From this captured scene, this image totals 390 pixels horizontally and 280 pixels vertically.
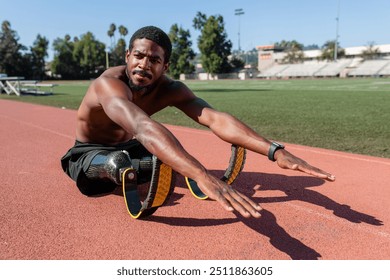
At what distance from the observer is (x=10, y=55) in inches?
2323

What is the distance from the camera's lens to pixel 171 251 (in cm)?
232

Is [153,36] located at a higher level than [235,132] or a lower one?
higher

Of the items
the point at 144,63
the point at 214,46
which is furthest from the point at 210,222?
the point at 214,46

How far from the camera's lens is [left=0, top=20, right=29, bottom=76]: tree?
5906cm

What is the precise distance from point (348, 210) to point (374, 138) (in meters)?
3.86

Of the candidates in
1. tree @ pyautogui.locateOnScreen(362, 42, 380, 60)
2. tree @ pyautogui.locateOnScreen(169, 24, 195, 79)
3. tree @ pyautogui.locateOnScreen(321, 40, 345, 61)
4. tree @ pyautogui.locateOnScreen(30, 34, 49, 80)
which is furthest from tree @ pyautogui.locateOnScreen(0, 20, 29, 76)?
tree @ pyautogui.locateOnScreen(362, 42, 380, 60)

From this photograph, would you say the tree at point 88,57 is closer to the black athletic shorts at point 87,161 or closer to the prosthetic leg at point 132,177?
the black athletic shorts at point 87,161

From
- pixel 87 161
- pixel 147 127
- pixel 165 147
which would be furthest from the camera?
pixel 87 161

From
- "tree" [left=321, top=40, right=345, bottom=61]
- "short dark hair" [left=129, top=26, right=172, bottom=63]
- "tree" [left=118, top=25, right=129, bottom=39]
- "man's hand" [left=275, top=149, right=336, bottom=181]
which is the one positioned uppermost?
"tree" [left=118, top=25, right=129, bottom=39]

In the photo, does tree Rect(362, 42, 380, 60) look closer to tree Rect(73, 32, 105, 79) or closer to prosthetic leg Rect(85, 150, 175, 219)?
tree Rect(73, 32, 105, 79)

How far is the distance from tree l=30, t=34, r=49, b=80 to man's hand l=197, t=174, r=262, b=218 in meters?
68.7

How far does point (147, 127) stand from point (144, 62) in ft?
2.32

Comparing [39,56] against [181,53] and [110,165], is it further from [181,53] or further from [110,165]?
[110,165]
